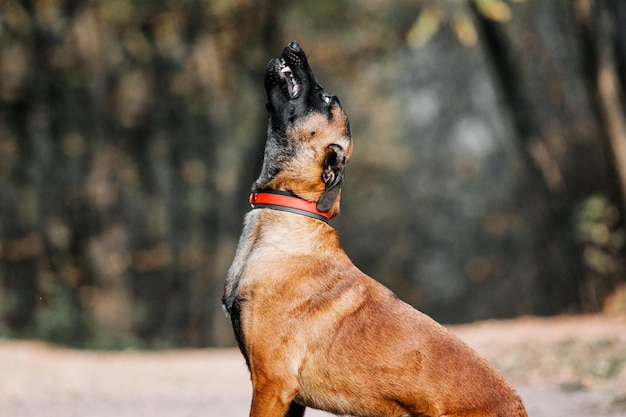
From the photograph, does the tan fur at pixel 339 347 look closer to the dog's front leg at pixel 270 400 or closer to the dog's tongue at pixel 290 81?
the dog's front leg at pixel 270 400

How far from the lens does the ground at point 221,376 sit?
355 inches

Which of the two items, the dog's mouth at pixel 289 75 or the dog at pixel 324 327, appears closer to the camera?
the dog at pixel 324 327

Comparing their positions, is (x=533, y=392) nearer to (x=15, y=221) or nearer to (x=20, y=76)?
(x=20, y=76)

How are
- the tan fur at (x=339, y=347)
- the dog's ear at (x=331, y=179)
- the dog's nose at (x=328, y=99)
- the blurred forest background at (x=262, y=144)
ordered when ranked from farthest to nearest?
the blurred forest background at (x=262, y=144)
the dog's nose at (x=328, y=99)
the dog's ear at (x=331, y=179)
the tan fur at (x=339, y=347)

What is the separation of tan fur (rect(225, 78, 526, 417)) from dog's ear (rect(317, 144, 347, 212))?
20cm

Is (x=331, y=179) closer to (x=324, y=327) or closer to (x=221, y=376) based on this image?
(x=324, y=327)

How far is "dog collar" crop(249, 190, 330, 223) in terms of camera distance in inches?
204

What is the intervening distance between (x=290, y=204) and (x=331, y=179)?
28 cm

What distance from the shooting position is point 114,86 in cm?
2197

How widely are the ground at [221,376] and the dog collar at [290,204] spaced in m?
4.03

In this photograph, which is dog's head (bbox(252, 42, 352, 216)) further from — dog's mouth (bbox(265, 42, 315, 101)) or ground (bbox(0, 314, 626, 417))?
ground (bbox(0, 314, 626, 417))

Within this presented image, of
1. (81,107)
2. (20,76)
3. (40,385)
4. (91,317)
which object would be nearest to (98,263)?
(91,317)

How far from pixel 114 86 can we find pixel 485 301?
14.8m

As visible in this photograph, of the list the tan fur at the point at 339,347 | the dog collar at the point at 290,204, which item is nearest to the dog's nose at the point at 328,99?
the dog collar at the point at 290,204
